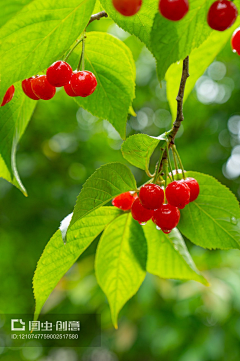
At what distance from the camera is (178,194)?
3.08 feet

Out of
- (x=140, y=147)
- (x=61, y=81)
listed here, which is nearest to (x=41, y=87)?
(x=61, y=81)

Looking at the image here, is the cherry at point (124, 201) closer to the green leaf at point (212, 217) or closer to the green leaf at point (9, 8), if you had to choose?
the green leaf at point (212, 217)

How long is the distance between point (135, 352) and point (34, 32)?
4.72 metres

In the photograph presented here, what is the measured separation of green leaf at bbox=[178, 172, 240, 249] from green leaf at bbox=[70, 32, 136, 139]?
29 cm

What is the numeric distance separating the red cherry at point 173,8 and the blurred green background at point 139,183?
2.76 m

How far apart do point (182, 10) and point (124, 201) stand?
641 mm

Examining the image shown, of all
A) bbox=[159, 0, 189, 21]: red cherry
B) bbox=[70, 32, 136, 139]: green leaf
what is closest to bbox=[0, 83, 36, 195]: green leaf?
bbox=[70, 32, 136, 139]: green leaf

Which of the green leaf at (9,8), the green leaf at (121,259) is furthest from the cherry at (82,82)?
the green leaf at (121,259)

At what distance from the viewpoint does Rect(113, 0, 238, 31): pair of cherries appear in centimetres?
60

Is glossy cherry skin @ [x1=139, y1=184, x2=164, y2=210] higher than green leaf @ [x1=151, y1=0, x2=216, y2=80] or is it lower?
lower

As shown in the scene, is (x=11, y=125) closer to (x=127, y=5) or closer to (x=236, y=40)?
(x=127, y=5)

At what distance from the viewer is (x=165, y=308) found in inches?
144

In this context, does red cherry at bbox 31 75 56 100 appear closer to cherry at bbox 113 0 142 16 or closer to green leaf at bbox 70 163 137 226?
green leaf at bbox 70 163 137 226

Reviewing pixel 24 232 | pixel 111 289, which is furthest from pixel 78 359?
pixel 111 289
